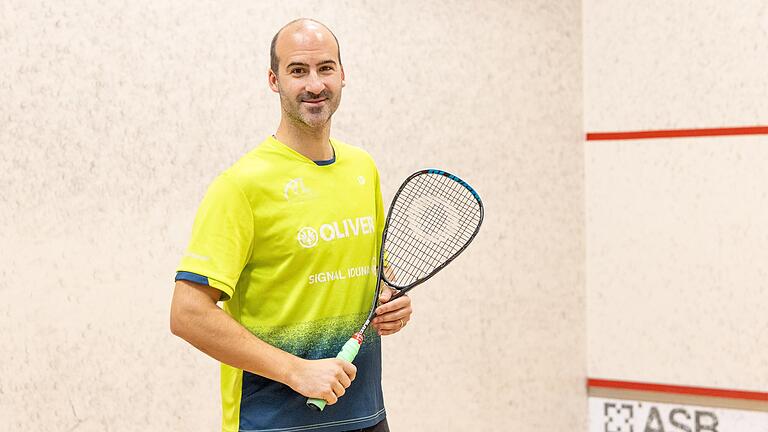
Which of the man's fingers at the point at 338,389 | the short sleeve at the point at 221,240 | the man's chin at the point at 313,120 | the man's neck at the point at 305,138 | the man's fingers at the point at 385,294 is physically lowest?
the man's fingers at the point at 338,389

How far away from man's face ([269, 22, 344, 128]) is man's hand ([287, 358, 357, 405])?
0.41 metres

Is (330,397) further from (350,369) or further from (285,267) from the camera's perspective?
(285,267)

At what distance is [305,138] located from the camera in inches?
68.2

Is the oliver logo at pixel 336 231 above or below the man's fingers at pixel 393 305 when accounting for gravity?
above

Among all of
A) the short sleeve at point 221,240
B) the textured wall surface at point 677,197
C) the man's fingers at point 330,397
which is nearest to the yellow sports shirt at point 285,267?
the short sleeve at point 221,240

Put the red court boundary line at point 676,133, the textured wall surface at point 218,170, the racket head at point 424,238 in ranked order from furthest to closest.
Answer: the red court boundary line at point 676,133
the textured wall surface at point 218,170
the racket head at point 424,238

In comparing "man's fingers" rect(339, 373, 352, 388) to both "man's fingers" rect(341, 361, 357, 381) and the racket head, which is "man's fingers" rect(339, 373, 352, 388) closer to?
"man's fingers" rect(341, 361, 357, 381)

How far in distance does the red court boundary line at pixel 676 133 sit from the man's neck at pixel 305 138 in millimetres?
1987

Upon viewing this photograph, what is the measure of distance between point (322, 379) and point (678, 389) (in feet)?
7.08

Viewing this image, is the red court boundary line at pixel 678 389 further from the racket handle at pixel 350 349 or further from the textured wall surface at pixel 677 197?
A: the racket handle at pixel 350 349

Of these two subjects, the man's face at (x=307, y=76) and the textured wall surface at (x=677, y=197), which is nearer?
the man's face at (x=307, y=76)

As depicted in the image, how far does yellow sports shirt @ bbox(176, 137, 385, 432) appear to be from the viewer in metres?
1.62

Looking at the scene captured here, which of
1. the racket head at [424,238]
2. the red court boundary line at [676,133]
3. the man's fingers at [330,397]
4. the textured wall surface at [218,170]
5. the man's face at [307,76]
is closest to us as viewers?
the man's fingers at [330,397]

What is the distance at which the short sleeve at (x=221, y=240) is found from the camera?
158cm
